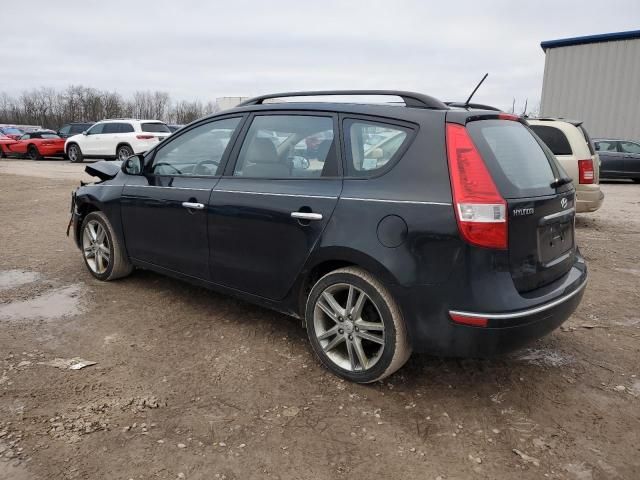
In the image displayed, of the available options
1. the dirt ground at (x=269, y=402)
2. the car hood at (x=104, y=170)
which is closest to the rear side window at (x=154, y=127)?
the car hood at (x=104, y=170)

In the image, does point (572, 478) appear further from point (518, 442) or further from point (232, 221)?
point (232, 221)

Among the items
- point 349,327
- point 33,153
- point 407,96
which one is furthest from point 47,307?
point 33,153

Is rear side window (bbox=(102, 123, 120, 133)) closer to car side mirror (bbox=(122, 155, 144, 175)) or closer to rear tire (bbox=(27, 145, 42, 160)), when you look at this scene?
rear tire (bbox=(27, 145, 42, 160))

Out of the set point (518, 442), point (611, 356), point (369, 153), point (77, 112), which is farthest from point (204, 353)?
point (77, 112)

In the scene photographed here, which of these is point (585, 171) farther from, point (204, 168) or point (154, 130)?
point (154, 130)

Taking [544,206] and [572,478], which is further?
[544,206]

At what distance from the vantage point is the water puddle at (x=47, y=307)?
13.1 feet

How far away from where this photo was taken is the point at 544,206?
2.78 meters

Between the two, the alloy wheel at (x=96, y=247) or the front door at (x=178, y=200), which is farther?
the alloy wheel at (x=96, y=247)

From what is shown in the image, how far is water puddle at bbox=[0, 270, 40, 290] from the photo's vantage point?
15.6ft

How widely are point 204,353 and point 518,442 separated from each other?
197 cm

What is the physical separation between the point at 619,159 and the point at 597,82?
8138mm

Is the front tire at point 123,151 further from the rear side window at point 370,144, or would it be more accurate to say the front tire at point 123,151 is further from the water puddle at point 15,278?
the rear side window at point 370,144

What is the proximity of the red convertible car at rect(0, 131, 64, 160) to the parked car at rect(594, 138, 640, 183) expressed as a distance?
21.1m
